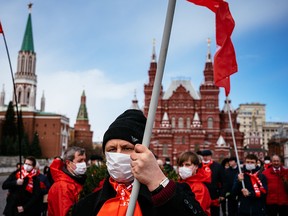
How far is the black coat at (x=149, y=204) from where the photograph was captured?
1501mm

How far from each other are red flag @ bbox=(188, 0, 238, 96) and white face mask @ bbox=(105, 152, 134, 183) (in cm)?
86

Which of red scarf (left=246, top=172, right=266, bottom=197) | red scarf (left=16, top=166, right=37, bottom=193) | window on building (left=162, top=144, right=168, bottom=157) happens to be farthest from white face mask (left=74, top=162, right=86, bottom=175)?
window on building (left=162, top=144, right=168, bottom=157)

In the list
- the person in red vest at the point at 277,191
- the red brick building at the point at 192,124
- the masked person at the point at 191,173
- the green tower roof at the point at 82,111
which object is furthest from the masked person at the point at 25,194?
the green tower roof at the point at 82,111

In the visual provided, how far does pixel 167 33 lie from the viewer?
1.49 meters

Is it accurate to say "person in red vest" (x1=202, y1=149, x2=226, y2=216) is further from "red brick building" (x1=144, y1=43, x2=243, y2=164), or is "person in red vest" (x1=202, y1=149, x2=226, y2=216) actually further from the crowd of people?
"red brick building" (x1=144, y1=43, x2=243, y2=164)

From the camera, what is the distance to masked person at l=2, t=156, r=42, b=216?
5105 millimetres

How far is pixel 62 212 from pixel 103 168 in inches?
51.6

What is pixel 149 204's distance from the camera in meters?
1.86

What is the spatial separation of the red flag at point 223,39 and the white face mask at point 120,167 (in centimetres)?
86

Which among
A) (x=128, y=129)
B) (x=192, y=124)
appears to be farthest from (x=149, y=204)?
(x=192, y=124)

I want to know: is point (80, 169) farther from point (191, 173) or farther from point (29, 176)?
point (29, 176)

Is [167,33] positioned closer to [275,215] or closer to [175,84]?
[275,215]

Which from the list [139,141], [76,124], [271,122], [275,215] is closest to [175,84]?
[76,124]

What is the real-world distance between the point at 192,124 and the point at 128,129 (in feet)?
173
